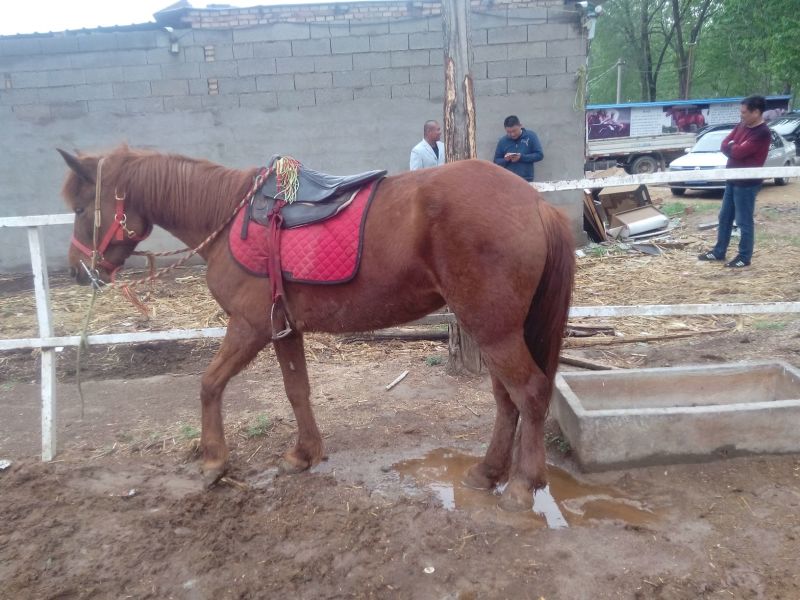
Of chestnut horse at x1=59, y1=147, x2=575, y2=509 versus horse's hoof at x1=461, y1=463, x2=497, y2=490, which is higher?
chestnut horse at x1=59, y1=147, x2=575, y2=509

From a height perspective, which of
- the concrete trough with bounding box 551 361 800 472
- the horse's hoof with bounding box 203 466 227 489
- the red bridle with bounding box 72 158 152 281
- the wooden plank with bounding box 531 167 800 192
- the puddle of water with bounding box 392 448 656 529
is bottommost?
the puddle of water with bounding box 392 448 656 529

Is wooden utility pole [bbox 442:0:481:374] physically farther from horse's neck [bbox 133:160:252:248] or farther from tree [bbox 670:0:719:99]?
tree [bbox 670:0:719:99]

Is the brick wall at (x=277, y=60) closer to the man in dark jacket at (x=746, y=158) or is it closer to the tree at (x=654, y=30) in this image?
the man in dark jacket at (x=746, y=158)

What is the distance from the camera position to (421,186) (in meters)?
2.78

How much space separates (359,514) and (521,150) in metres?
6.80

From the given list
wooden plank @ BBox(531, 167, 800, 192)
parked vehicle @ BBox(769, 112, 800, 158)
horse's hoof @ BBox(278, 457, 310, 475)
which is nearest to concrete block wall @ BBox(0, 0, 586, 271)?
wooden plank @ BBox(531, 167, 800, 192)

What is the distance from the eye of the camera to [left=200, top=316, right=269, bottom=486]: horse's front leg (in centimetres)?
310

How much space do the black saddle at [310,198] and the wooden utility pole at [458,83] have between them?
5.14 ft

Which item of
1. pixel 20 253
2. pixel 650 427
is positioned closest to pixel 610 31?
pixel 20 253

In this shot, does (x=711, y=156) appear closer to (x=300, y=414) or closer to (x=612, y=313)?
(x=612, y=313)

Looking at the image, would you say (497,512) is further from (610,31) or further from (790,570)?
(610,31)

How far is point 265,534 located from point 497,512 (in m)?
1.15

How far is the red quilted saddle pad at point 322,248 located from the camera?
9.29 feet

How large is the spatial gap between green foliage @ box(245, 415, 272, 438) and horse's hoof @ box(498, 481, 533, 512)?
1.74 m
